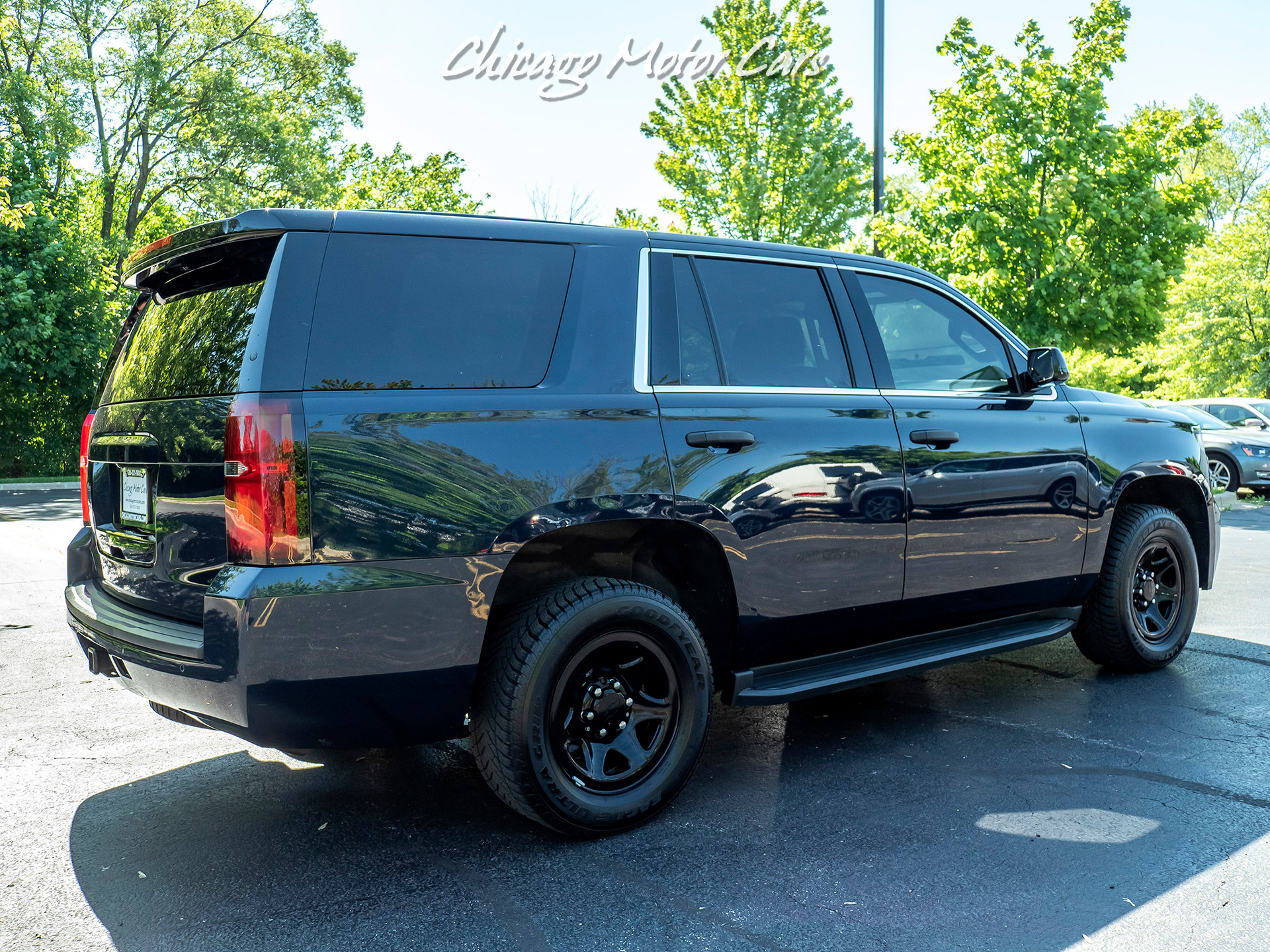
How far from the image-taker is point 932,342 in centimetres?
470

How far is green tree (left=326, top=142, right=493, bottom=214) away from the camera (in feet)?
116

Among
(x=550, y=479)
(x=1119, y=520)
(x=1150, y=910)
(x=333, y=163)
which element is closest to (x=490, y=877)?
(x=550, y=479)

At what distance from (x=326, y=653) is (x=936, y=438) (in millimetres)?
2569

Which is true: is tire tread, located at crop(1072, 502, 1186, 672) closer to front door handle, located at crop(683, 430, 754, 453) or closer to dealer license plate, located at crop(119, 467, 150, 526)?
front door handle, located at crop(683, 430, 754, 453)

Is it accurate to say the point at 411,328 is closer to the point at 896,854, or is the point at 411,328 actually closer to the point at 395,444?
the point at 395,444

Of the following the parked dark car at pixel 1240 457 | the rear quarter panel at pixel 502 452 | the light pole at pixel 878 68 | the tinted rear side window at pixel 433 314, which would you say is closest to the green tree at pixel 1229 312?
the parked dark car at pixel 1240 457

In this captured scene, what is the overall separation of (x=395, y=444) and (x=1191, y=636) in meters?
5.30

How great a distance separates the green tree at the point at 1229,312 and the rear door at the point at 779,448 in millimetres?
27946

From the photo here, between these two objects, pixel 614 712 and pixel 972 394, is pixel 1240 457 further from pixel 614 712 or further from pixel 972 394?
pixel 614 712

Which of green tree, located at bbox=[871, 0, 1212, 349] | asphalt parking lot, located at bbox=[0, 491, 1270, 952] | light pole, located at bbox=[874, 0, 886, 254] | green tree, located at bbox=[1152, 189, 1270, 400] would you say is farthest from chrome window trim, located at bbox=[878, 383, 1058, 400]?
green tree, located at bbox=[1152, 189, 1270, 400]

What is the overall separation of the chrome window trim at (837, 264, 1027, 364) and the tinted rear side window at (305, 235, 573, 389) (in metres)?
1.54

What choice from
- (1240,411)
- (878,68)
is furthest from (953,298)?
(1240,411)

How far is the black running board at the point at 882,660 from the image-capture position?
12.4 ft

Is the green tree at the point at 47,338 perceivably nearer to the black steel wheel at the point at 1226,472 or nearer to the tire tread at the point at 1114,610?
the black steel wheel at the point at 1226,472
